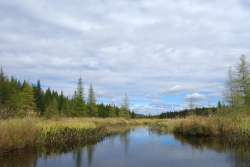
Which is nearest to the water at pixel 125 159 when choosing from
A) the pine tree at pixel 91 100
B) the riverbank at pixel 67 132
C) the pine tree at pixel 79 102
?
the riverbank at pixel 67 132

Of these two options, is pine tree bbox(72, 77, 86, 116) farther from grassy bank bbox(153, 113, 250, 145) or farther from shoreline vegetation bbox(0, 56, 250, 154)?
grassy bank bbox(153, 113, 250, 145)

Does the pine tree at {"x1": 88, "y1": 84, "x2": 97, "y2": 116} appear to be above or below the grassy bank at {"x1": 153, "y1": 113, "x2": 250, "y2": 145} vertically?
above

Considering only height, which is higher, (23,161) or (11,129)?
(11,129)

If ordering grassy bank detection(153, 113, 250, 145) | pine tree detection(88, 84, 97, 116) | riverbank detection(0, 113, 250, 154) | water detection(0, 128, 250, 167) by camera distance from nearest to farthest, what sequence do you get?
1. water detection(0, 128, 250, 167)
2. riverbank detection(0, 113, 250, 154)
3. grassy bank detection(153, 113, 250, 145)
4. pine tree detection(88, 84, 97, 116)

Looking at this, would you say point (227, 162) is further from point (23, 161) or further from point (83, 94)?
point (83, 94)

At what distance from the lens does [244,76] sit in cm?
3866

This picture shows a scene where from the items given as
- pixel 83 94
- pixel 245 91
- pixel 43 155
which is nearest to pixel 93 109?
pixel 83 94

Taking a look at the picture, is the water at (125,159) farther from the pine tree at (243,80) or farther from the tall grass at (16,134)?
the pine tree at (243,80)

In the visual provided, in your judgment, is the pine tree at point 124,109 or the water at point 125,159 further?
the pine tree at point 124,109

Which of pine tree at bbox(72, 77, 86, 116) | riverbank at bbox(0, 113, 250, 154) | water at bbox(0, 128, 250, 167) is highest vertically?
pine tree at bbox(72, 77, 86, 116)

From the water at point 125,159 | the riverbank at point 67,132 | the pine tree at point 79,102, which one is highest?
the pine tree at point 79,102

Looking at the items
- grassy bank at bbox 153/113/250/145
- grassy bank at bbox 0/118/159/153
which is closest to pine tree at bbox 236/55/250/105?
grassy bank at bbox 153/113/250/145

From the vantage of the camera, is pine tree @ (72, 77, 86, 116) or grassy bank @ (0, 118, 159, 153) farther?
pine tree @ (72, 77, 86, 116)

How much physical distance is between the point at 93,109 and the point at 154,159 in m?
54.4
